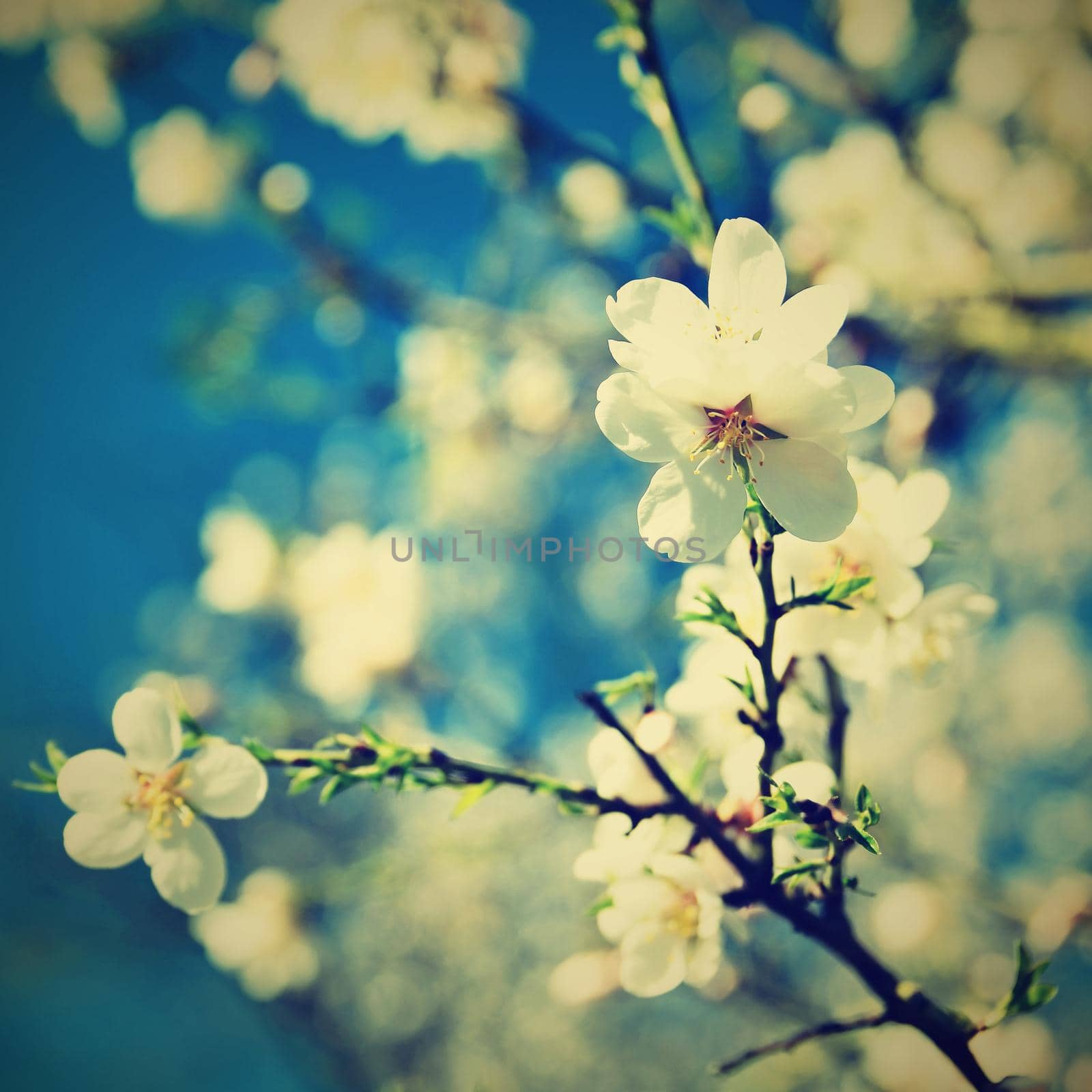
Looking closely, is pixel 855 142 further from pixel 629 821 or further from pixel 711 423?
pixel 629 821

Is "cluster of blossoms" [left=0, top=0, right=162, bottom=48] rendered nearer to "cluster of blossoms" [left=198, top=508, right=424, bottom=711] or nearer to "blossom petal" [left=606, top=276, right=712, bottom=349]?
"cluster of blossoms" [left=198, top=508, right=424, bottom=711]

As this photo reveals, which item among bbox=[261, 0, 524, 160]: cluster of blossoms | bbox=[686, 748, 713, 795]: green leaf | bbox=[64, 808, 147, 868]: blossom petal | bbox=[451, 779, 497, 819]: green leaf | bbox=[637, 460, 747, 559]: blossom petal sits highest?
bbox=[261, 0, 524, 160]: cluster of blossoms

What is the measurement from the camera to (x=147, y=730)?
0.69 m

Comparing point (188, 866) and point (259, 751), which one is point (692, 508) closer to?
point (259, 751)

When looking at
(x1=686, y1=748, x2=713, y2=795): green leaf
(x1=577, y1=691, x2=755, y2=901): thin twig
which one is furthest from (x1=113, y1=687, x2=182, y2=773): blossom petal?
(x1=686, y1=748, x2=713, y2=795): green leaf

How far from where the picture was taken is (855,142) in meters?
1.91

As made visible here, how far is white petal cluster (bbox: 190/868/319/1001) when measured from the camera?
1.85m

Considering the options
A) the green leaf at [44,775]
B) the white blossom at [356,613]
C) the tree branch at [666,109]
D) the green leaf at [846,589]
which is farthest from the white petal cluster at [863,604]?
the white blossom at [356,613]

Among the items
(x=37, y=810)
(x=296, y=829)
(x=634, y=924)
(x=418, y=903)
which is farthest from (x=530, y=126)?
(x=37, y=810)

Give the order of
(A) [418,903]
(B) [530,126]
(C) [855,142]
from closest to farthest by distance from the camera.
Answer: (B) [530,126]
(C) [855,142]
(A) [418,903]

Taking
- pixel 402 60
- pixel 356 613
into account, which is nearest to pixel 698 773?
pixel 356 613

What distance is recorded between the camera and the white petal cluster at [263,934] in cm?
185

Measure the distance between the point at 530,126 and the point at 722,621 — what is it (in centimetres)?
147

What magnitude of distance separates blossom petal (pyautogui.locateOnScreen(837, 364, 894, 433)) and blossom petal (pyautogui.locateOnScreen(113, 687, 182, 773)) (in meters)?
0.69
